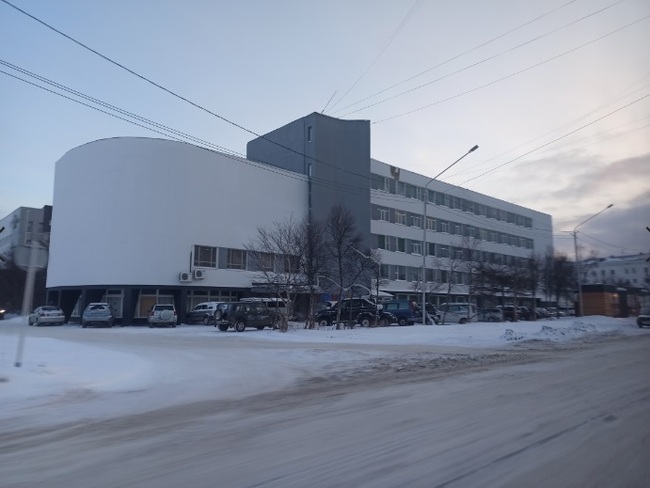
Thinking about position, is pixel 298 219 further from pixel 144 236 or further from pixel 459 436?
pixel 459 436

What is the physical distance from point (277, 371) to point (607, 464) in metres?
10.2

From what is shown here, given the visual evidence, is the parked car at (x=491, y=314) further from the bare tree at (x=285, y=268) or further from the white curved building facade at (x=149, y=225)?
the white curved building facade at (x=149, y=225)

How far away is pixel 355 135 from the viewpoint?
2430 inches

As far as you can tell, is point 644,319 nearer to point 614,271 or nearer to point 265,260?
point 614,271

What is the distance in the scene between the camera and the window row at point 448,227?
2617 inches

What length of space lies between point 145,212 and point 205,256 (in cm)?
661

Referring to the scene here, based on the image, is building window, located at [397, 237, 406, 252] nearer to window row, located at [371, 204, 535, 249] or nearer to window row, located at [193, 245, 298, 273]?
window row, located at [371, 204, 535, 249]

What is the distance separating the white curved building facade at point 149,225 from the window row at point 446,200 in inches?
770

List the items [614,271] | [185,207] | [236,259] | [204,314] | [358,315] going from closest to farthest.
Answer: [358,315] < [204,314] < [185,207] < [236,259] < [614,271]

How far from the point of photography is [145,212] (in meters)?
47.3

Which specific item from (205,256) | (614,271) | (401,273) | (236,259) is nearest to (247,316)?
(205,256)

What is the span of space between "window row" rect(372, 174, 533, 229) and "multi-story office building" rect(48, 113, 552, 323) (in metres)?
1.78

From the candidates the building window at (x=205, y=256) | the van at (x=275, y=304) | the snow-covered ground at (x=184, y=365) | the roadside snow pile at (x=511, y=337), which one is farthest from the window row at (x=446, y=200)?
the snow-covered ground at (x=184, y=365)

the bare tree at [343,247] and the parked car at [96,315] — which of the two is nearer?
the bare tree at [343,247]
